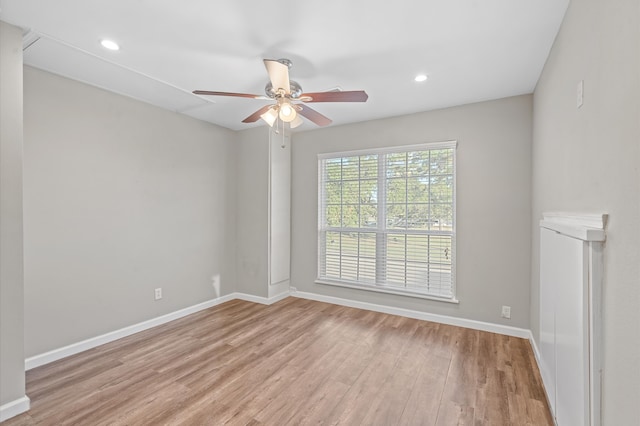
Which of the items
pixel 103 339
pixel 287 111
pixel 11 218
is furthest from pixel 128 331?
pixel 287 111

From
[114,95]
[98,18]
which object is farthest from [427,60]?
[114,95]

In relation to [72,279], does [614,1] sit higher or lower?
higher

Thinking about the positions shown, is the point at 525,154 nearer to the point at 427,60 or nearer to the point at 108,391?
the point at 427,60

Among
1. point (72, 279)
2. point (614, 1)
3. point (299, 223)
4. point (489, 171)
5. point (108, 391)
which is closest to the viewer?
point (614, 1)

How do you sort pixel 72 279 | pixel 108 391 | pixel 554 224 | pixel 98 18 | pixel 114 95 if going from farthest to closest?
pixel 114 95 < pixel 72 279 < pixel 108 391 < pixel 98 18 < pixel 554 224

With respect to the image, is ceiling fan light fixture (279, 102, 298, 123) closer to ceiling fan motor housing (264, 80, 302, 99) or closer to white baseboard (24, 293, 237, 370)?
ceiling fan motor housing (264, 80, 302, 99)

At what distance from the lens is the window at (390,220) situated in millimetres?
3652

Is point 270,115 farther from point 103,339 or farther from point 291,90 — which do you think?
point 103,339

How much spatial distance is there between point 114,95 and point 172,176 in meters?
1.04

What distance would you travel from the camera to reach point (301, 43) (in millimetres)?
2232

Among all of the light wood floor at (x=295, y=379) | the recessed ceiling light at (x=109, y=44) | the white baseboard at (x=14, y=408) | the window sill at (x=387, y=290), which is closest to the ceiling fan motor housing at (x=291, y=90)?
the recessed ceiling light at (x=109, y=44)

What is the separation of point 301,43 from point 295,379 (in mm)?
2671

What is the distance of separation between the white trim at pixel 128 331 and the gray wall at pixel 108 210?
0.05m

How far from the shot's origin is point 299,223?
4.68 meters
